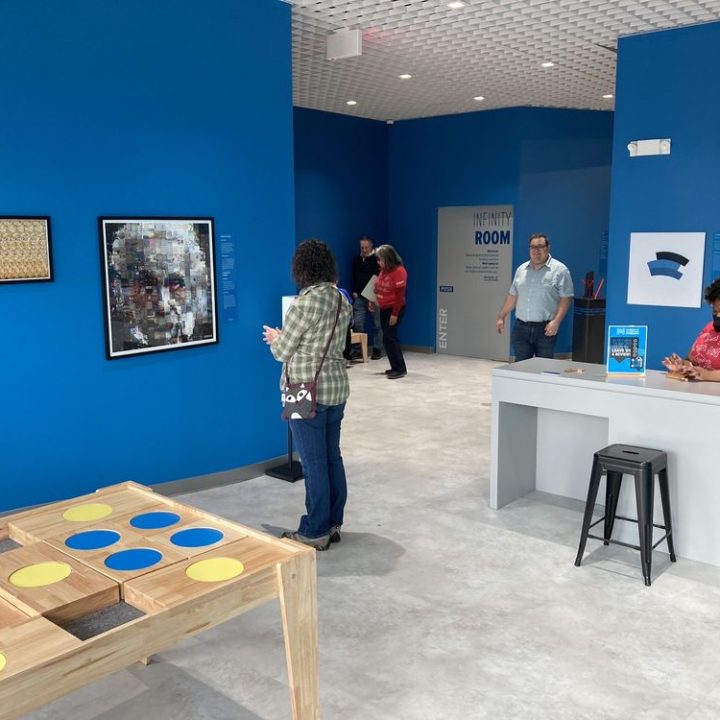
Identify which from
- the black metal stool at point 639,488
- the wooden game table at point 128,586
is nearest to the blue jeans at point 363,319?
the black metal stool at point 639,488

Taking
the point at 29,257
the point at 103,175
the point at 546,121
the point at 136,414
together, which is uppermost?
the point at 546,121

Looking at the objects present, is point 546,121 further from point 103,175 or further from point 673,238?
point 103,175

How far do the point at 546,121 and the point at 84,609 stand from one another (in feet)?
30.2

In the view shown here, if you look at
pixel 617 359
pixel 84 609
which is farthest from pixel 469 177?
pixel 84 609

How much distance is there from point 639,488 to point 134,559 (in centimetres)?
252

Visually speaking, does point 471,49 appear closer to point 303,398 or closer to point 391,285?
point 391,285

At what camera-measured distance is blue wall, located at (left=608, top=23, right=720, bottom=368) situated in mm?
5762

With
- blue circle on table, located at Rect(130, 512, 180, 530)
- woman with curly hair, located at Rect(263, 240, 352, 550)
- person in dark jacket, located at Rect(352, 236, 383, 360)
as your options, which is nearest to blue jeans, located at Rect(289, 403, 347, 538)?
woman with curly hair, located at Rect(263, 240, 352, 550)

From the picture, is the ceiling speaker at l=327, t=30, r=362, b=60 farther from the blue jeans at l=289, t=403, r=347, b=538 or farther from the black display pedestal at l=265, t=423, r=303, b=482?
the blue jeans at l=289, t=403, r=347, b=538

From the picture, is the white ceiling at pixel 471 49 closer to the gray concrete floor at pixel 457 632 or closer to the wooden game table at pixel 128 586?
the gray concrete floor at pixel 457 632

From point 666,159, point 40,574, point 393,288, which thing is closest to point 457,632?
point 40,574

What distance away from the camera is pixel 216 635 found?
132 inches

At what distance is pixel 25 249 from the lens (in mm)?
4141

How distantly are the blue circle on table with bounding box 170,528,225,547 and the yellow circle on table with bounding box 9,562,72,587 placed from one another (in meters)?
0.34
